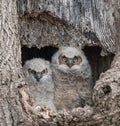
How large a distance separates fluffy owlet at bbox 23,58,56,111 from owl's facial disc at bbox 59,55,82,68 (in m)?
0.22

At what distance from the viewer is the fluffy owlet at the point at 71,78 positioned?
516 cm

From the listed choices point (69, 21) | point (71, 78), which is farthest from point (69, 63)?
point (69, 21)

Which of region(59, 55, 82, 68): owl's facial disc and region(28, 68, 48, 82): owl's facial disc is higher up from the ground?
region(59, 55, 82, 68): owl's facial disc

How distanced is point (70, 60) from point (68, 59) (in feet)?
0.09

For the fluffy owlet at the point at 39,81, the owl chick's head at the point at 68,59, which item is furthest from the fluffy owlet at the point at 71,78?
the fluffy owlet at the point at 39,81

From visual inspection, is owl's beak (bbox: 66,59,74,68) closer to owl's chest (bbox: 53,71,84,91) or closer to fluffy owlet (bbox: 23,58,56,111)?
owl's chest (bbox: 53,71,84,91)

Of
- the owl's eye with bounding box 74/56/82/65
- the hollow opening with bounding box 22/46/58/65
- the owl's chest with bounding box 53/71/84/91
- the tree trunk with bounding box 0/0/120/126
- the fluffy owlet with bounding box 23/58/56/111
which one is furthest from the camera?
the hollow opening with bounding box 22/46/58/65

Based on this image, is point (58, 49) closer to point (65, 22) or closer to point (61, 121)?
point (65, 22)

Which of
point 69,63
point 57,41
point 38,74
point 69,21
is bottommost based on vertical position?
point 38,74

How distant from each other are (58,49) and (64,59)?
200 mm

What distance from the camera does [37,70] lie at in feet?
17.0

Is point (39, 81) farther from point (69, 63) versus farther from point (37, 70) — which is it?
point (69, 63)

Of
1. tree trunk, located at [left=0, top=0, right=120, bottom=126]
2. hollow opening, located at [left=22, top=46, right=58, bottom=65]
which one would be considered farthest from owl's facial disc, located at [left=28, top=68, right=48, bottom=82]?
hollow opening, located at [left=22, top=46, right=58, bottom=65]

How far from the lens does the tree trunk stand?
3766mm
